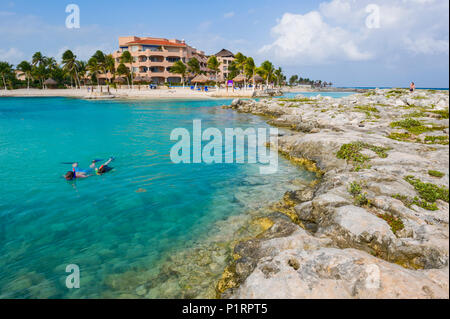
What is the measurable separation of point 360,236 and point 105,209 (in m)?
9.44

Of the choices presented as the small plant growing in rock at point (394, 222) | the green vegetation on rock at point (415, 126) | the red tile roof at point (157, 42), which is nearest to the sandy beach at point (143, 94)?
the red tile roof at point (157, 42)

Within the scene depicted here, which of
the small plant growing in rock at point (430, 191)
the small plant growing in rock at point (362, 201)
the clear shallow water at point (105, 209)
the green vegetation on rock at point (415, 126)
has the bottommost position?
the clear shallow water at point (105, 209)

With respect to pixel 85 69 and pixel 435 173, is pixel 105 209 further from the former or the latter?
pixel 85 69

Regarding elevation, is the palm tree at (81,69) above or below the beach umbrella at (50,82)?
above

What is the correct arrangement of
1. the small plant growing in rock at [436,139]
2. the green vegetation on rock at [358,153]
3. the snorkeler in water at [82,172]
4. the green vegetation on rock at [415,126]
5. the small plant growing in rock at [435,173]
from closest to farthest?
1. the small plant growing in rock at [435,173]
2. the green vegetation on rock at [358,153]
3. the snorkeler in water at [82,172]
4. the small plant growing in rock at [436,139]
5. the green vegetation on rock at [415,126]

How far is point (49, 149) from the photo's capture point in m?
19.4

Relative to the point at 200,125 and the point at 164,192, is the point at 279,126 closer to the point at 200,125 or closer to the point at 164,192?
the point at 200,125

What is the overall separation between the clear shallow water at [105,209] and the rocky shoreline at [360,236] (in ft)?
6.78

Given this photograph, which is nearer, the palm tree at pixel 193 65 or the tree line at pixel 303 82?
the palm tree at pixel 193 65

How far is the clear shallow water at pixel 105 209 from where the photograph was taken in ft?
22.4

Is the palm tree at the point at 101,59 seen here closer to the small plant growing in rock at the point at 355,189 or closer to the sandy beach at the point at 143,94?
the sandy beach at the point at 143,94

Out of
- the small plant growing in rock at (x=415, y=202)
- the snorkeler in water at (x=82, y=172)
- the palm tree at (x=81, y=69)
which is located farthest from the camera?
the palm tree at (x=81, y=69)
